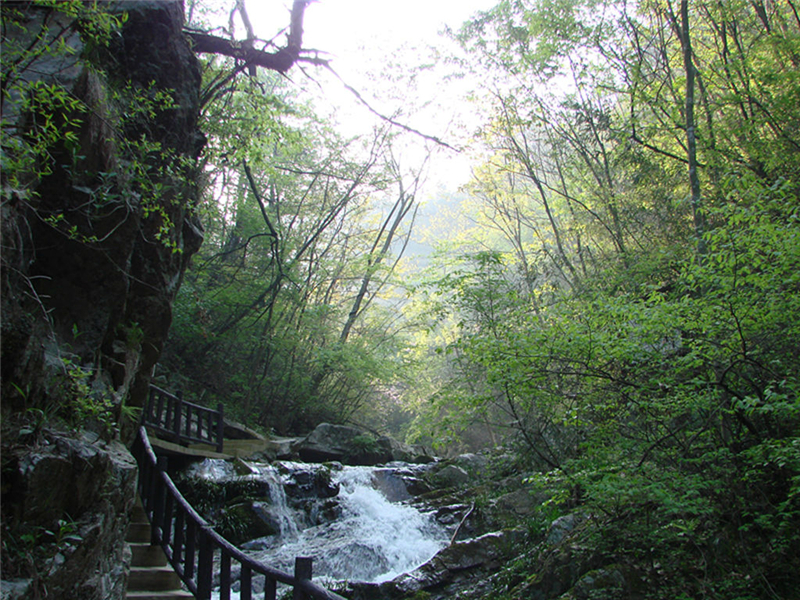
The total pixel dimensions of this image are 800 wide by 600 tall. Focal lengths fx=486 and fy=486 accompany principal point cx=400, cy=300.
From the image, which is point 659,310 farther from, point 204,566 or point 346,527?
point 346,527

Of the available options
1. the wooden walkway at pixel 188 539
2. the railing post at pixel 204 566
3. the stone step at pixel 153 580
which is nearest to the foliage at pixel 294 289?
the wooden walkway at pixel 188 539

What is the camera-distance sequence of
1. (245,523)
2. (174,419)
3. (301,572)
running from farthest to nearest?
(174,419)
(245,523)
(301,572)

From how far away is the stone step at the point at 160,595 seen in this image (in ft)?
12.5

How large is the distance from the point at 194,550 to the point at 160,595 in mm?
670

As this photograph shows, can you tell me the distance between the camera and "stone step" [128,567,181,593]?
13.3 ft

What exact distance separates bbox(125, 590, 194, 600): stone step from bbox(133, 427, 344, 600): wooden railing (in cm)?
14

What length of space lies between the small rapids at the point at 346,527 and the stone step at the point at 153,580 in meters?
2.24

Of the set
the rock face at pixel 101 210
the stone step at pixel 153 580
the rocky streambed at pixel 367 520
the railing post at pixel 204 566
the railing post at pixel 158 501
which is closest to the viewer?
the rock face at pixel 101 210

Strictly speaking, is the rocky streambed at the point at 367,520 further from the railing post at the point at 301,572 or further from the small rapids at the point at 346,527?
the railing post at the point at 301,572

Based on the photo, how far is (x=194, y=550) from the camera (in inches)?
144

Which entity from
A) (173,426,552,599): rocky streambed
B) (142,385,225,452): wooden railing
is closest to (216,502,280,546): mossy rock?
(173,426,552,599): rocky streambed

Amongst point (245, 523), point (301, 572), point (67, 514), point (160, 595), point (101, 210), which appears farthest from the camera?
point (245, 523)

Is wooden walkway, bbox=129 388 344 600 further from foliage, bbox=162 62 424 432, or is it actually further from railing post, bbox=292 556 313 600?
foliage, bbox=162 62 424 432

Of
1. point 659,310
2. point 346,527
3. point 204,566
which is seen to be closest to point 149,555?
point 204,566
